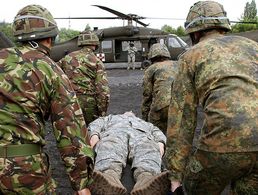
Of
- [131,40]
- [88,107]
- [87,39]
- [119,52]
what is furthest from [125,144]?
[119,52]

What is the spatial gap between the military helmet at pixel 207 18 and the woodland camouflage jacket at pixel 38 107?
3.38 ft

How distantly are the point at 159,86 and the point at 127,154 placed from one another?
2.05 metres

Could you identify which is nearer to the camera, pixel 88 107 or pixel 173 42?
pixel 88 107

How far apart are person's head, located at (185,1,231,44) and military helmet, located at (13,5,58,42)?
0.97 m

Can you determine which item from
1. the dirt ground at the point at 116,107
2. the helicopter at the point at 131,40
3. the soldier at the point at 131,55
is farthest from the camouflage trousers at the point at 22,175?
the soldier at the point at 131,55

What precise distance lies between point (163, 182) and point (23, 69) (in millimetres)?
1815

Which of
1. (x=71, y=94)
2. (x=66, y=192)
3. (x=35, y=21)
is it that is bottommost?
(x=66, y=192)

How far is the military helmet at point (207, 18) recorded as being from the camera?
3191 mm

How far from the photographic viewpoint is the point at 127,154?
5.15 metres

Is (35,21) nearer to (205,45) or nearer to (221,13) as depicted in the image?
(205,45)

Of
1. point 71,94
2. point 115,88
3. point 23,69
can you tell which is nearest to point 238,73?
point 71,94

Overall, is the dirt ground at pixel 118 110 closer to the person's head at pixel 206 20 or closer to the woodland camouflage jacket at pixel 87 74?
the woodland camouflage jacket at pixel 87 74

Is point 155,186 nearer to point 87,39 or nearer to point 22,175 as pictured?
point 22,175

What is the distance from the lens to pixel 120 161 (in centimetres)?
480
